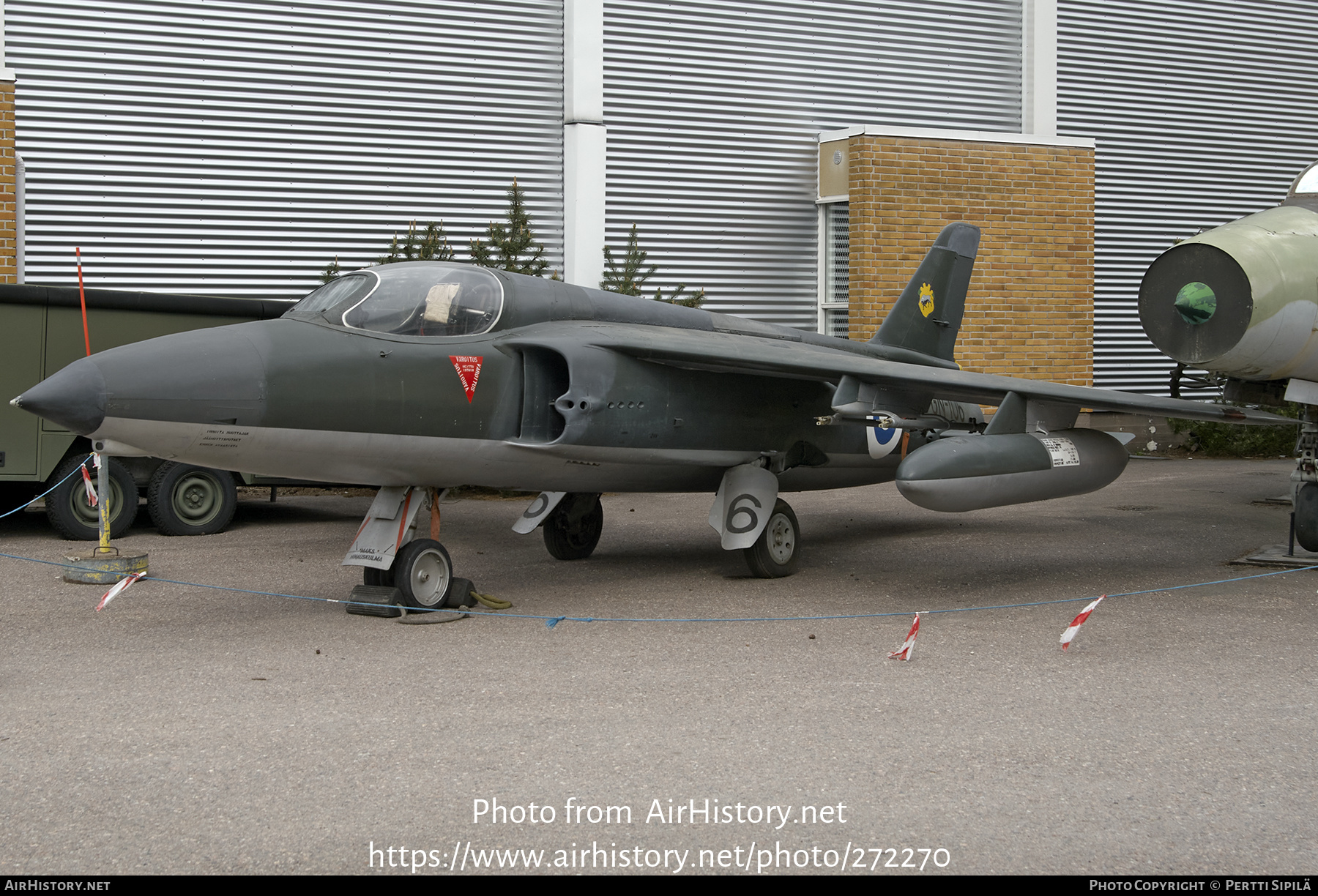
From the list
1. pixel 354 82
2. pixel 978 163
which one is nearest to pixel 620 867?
pixel 354 82

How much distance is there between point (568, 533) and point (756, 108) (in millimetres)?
9685

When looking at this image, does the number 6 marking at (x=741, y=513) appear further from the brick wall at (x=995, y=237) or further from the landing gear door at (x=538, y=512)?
the brick wall at (x=995, y=237)

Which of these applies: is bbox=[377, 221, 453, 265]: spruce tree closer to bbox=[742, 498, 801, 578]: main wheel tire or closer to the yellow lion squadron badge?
the yellow lion squadron badge

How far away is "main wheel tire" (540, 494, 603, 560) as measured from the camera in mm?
9812

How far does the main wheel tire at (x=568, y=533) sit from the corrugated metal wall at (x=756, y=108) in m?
7.32

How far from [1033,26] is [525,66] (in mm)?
8447

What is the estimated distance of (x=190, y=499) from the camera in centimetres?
1112

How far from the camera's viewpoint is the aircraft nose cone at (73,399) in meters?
5.88

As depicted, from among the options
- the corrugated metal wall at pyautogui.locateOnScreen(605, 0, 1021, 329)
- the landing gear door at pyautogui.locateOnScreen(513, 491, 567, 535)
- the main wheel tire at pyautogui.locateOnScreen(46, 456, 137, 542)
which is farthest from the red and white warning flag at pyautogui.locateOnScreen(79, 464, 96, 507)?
the corrugated metal wall at pyautogui.locateOnScreen(605, 0, 1021, 329)

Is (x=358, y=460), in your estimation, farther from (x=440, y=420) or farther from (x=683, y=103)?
(x=683, y=103)

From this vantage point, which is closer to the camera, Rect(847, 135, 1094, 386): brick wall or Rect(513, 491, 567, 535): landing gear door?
Rect(513, 491, 567, 535): landing gear door

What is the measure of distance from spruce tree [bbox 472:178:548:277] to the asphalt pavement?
20.4ft

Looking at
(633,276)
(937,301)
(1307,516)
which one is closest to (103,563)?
(937,301)

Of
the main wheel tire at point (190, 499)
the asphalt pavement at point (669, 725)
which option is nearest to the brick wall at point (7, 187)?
the main wheel tire at point (190, 499)
